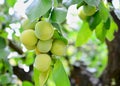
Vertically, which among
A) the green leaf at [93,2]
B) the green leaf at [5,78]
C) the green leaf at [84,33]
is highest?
the green leaf at [93,2]

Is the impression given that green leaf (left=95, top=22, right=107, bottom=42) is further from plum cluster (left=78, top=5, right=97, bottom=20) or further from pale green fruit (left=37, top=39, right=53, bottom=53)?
pale green fruit (left=37, top=39, right=53, bottom=53)

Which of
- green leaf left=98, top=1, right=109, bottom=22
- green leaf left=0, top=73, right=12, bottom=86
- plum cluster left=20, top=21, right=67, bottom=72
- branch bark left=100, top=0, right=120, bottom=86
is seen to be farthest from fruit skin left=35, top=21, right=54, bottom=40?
branch bark left=100, top=0, right=120, bottom=86

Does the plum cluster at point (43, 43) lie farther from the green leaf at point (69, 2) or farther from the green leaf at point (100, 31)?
the green leaf at point (100, 31)

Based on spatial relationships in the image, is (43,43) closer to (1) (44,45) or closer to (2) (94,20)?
(1) (44,45)

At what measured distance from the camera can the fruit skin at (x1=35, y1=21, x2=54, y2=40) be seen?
57cm

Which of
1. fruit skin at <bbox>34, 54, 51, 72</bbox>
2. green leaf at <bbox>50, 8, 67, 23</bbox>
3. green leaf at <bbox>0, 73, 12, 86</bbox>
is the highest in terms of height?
green leaf at <bbox>50, 8, 67, 23</bbox>

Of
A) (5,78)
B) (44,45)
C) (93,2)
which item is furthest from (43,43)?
(5,78)

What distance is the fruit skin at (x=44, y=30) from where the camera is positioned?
22.4 inches

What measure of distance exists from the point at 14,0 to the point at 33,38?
17cm

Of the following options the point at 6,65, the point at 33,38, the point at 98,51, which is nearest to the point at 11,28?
the point at 6,65

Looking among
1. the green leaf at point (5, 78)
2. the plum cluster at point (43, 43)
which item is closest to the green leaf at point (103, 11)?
the plum cluster at point (43, 43)

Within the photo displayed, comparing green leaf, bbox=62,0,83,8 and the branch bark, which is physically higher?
green leaf, bbox=62,0,83,8

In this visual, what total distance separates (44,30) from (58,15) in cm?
4

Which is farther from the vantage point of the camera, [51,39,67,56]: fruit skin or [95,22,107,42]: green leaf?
[95,22,107,42]: green leaf
